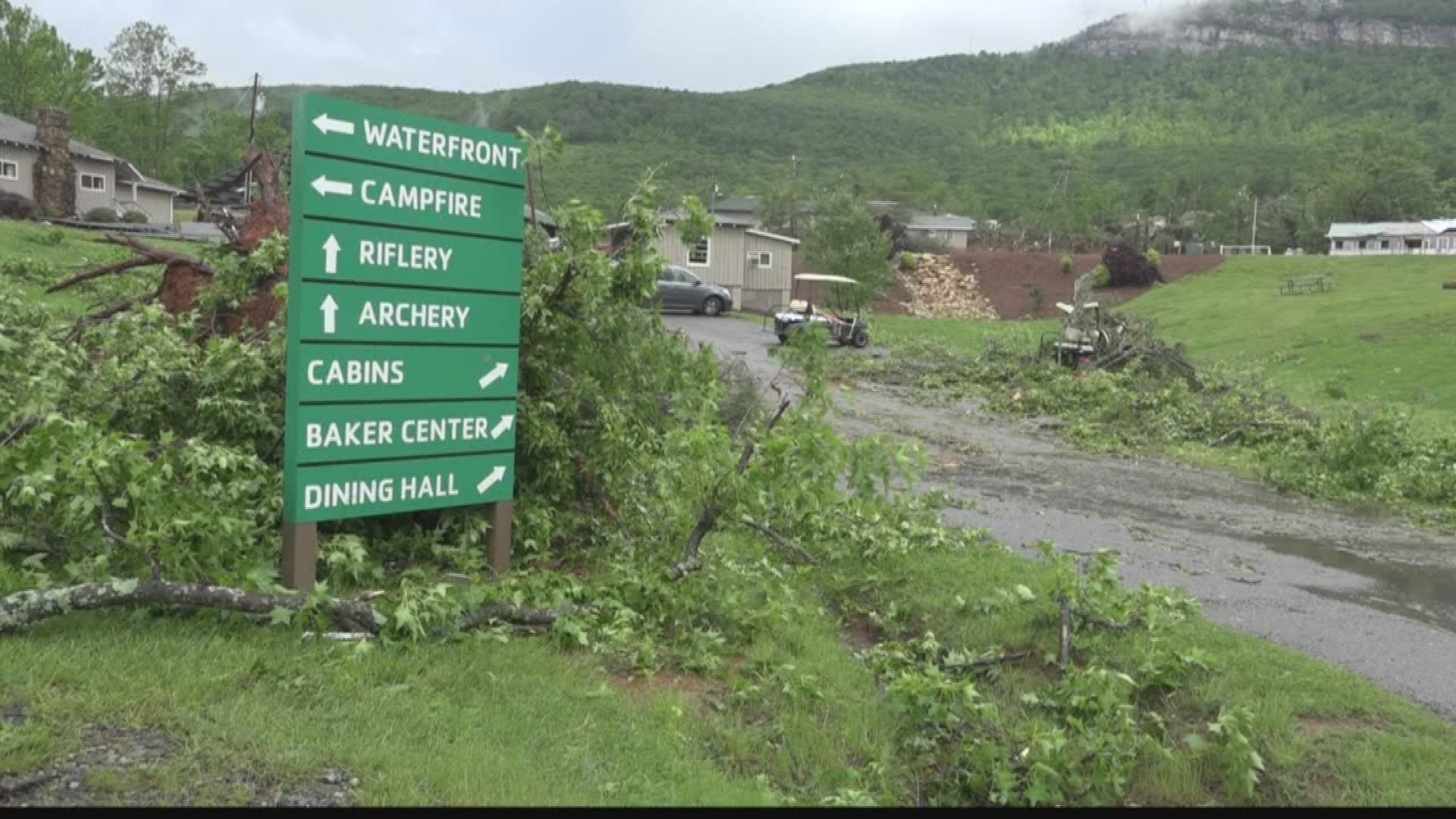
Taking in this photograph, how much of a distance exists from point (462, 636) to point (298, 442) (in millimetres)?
1124

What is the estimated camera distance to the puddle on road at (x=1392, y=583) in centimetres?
791

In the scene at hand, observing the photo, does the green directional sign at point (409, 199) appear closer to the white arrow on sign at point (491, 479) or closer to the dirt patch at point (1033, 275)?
the white arrow on sign at point (491, 479)

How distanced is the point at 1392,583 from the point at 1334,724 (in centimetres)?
381

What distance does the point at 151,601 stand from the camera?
15.4 feet

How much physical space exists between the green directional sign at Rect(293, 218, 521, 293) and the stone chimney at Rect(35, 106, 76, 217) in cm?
4031

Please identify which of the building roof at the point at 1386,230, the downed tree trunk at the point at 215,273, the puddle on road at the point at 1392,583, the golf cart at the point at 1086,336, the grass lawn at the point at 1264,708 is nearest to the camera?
the grass lawn at the point at 1264,708

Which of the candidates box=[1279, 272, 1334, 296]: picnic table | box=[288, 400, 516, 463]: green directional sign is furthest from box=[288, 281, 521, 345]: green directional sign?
box=[1279, 272, 1334, 296]: picnic table

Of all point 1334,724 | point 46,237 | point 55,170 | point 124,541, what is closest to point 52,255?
point 46,237

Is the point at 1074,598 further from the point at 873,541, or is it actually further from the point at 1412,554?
the point at 1412,554

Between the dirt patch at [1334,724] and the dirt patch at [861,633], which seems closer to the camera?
the dirt patch at [1334,724]

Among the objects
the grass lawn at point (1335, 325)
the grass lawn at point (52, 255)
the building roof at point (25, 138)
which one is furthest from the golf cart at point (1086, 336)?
the building roof at point (25, 138)

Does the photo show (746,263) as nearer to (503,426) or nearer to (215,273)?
(215,273)

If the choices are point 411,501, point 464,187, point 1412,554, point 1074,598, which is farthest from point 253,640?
point 1412,554

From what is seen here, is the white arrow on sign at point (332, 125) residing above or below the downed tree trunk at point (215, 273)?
above
